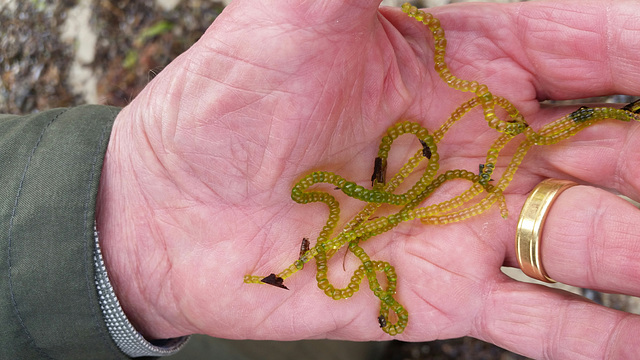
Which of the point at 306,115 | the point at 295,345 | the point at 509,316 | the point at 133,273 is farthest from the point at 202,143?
the point at 295,345

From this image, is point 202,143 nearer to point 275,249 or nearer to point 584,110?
point 275,249

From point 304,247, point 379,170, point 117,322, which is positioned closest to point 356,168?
point 379,170

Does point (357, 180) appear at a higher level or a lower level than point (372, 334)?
higher

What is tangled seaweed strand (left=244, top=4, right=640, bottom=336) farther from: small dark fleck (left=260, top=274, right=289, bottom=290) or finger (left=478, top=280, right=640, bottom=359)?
finger (left=478, top=280, right=640, bottom=359)

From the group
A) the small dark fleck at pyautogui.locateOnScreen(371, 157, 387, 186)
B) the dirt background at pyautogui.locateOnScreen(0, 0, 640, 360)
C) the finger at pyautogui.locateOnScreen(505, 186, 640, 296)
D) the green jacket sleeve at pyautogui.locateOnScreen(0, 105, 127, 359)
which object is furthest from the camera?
the dirt background at pyautogui.locateOnScreen(0, 0, 640, 360)

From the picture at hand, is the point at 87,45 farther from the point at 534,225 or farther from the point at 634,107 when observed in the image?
the point at 634,107

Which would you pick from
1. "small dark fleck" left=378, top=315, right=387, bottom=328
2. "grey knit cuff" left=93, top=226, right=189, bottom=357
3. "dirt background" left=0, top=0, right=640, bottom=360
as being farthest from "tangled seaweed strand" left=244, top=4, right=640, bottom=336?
"dirt background" left=0, top=0, right=640, bottom=360
